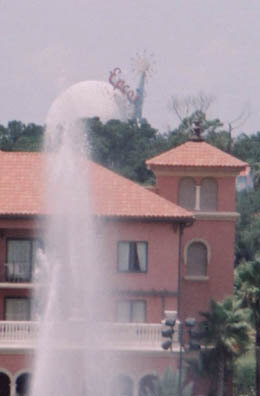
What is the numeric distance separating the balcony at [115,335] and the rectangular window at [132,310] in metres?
2.28

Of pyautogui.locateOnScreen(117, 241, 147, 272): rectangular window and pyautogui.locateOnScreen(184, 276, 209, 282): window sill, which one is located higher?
pyautogui.locateOnScreen(117, 241, 147, 272): rectangular window

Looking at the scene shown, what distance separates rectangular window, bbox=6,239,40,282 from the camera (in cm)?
6128

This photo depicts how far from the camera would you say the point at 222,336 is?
5931cm

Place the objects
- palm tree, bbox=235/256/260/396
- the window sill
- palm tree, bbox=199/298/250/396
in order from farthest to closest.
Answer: the window sill
palm tree, bbox=235/256/260/396
palm tree, bbox=199/298/250/396

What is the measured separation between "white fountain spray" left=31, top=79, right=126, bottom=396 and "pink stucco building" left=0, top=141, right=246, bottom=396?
1439mm

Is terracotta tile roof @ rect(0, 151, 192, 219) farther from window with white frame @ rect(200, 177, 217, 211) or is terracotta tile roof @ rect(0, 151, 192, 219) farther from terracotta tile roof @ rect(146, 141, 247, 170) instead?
window with white frame @ rect(200, 177, 217, 211)

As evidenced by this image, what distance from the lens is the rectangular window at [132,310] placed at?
201 ft

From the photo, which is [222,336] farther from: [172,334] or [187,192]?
[187,192]

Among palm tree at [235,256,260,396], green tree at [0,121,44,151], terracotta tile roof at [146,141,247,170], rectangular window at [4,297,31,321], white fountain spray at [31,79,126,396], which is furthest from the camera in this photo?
green tree at [0,121,44,151]

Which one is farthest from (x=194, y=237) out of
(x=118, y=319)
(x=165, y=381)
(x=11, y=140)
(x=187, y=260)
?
(x=11, y=140)

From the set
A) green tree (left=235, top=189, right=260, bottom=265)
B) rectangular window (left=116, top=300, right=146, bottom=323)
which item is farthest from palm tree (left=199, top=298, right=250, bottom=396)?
green tree (left=235, top=189, right=260, bottom=265)

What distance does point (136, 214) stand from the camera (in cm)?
6144

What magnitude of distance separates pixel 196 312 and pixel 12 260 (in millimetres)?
7955

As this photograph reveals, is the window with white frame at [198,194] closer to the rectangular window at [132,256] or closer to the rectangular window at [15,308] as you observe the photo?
the rectangular window at [132,256]
